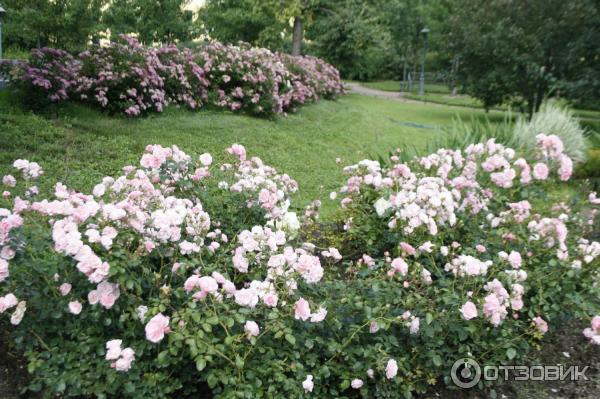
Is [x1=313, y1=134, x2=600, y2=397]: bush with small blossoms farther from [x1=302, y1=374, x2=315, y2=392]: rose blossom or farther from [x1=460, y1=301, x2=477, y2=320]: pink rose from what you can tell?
[x1=302, y1=374, x2=315, y2=392]: rose blossom

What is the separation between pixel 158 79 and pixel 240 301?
752 cm

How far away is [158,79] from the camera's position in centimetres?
901

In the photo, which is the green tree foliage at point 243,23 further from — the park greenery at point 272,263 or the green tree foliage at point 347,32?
the park greenery at point 272,263

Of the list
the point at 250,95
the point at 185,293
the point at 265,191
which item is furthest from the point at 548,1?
the point at 185,293

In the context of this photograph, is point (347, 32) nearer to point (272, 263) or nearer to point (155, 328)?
point (272, 263)

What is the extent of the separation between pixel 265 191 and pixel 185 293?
106cm

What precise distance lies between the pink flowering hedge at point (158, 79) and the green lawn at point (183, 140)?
0.96 feet

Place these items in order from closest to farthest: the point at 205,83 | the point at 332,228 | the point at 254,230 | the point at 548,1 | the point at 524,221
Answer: the point at 254,230, the point at 524,221, the point at 332,228, the point at 205,83, the point at 548,1

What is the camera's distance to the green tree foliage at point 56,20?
61.6 feet

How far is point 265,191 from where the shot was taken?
340cm

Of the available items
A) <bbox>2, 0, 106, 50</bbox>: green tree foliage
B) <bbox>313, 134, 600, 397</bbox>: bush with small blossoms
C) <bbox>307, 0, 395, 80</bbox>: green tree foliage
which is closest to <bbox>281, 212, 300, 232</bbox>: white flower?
<bbox>313, 134, 600, 397</bbox>: bush with small blossoms

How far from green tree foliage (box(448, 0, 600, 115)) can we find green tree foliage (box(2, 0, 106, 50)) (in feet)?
43.9

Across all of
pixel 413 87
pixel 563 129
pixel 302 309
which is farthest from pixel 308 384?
pixel 413 87

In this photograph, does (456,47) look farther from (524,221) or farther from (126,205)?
(126,205)
